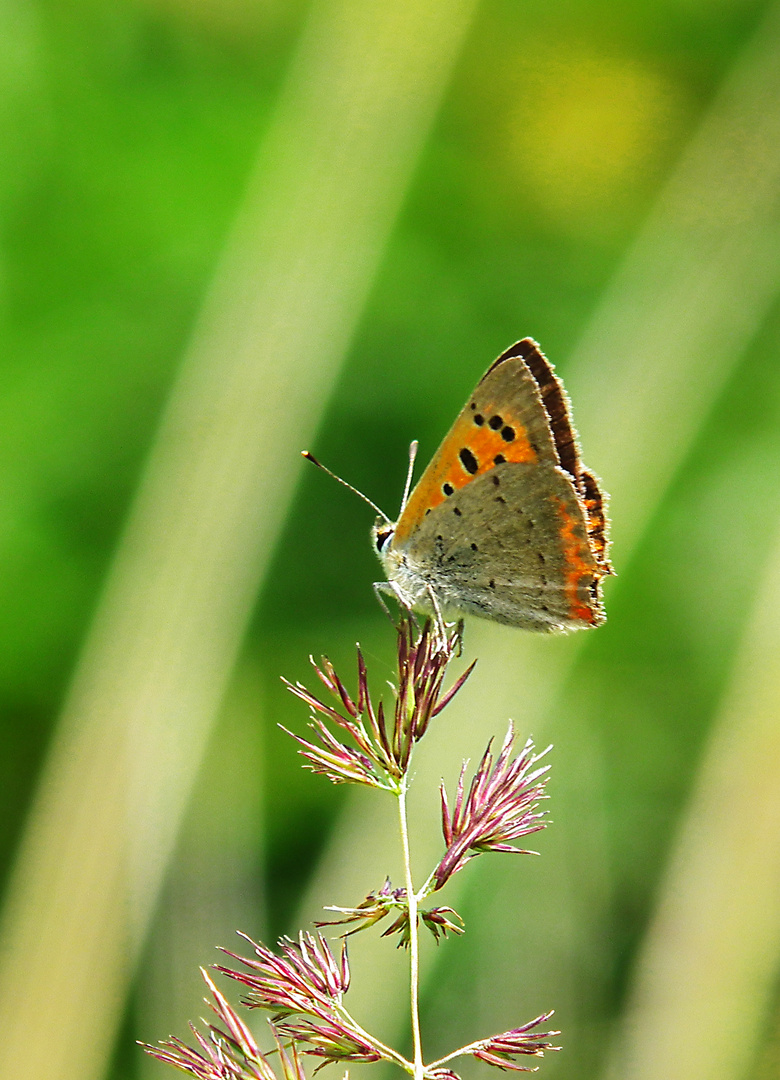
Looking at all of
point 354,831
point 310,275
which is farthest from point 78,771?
point 310,275

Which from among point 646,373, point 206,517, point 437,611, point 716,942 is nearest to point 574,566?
point 437,611

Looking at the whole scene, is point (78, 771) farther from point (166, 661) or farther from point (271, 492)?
point (271, 492)

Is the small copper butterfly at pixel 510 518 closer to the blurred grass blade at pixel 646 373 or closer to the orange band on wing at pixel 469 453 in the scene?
the orange band on wing at pixel 469 453

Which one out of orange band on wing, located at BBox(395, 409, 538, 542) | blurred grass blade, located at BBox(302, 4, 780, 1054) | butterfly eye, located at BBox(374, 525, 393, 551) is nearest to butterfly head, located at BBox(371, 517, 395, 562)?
butterfly eye, located at BBox(374, 525, 393, 551)

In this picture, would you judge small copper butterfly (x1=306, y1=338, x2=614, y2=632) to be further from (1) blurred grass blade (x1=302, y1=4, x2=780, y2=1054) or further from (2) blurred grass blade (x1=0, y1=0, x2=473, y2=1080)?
(2) blurred grass blade (x1=0, y1=0, x2=473, y2=1080)

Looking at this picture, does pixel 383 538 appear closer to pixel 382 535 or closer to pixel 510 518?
pixel 382 535

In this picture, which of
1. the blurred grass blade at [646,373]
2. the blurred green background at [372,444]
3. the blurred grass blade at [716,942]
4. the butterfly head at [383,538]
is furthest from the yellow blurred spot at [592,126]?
the butterfly head at [383,538]
